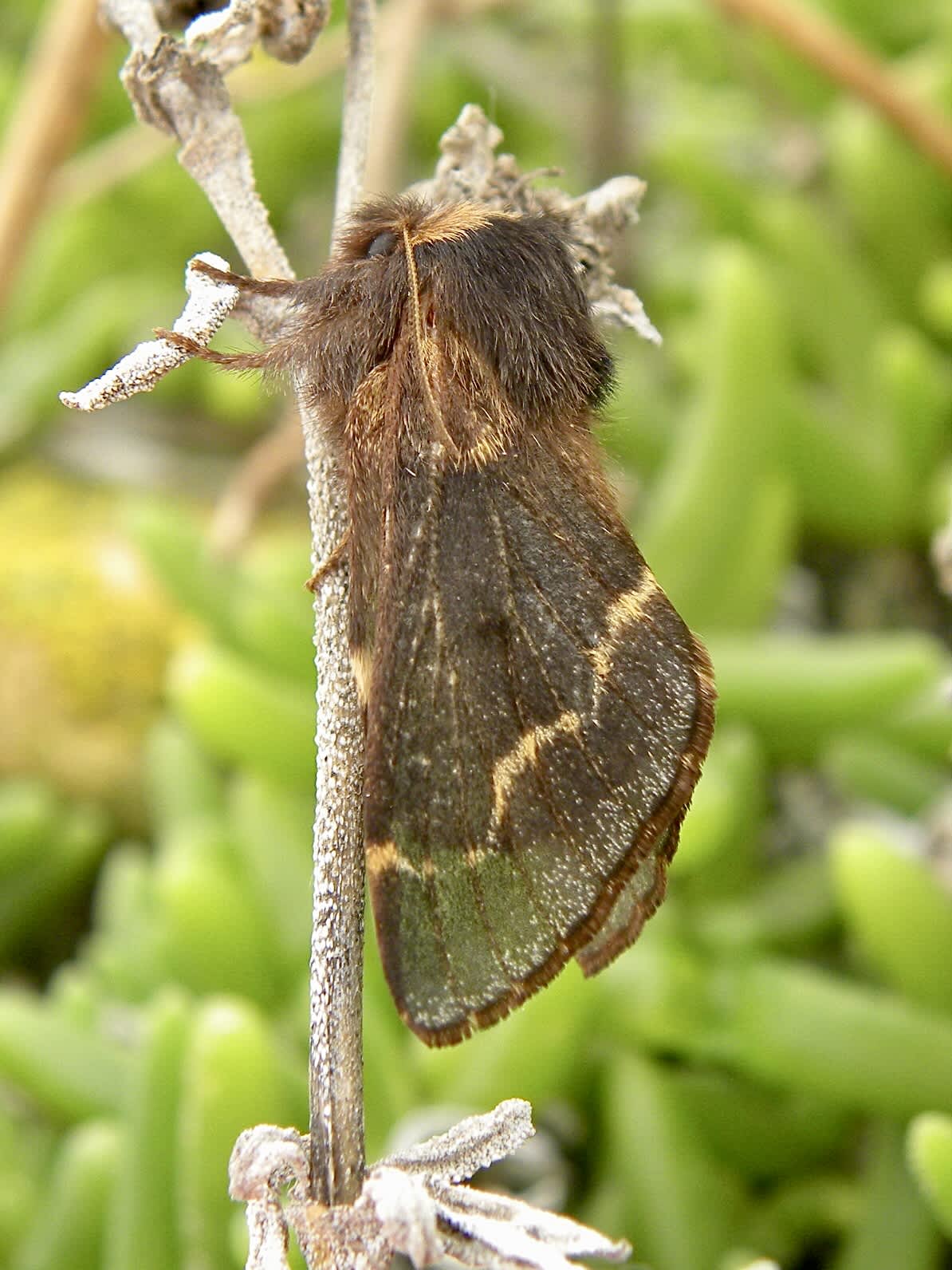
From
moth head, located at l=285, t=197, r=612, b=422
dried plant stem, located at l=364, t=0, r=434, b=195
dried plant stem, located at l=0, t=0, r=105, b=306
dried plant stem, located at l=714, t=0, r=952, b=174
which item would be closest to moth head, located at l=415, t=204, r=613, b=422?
moth head, located at l=285, t=197, r=612, b=422

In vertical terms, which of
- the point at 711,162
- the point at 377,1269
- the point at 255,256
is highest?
the point at 711,162

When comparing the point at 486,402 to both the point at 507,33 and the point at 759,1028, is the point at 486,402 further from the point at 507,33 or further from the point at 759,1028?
the point at 507,33

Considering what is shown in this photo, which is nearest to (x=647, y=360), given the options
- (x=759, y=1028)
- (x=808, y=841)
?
(x=808, y=841)

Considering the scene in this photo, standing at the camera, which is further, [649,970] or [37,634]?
[37,634]

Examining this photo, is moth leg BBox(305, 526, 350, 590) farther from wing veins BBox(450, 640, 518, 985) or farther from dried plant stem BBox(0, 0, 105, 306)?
dried plant stem BBox(0, 0, 105, 306)

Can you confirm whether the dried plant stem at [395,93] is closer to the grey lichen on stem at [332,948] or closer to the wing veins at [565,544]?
the grey lichen on stem at [332,948]
